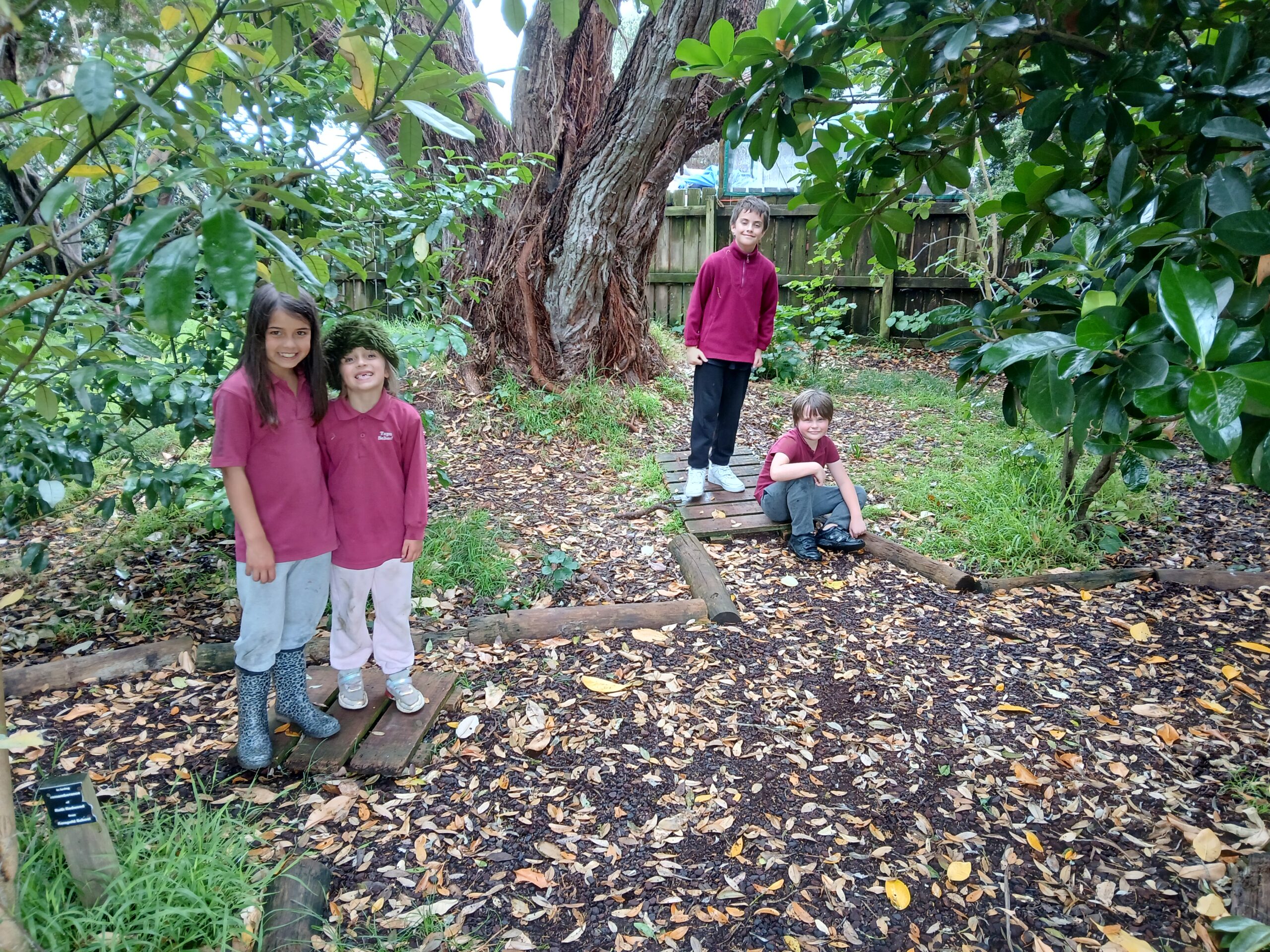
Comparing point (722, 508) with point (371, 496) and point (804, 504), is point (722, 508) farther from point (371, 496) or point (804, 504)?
point (371, 496)

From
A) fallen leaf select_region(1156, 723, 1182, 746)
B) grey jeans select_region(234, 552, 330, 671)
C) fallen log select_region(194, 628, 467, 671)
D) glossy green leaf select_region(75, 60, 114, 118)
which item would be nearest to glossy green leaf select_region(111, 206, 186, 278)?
glossy green leaf select_region(75, 60, 114, 118)

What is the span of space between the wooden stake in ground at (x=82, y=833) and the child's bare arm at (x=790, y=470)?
9.35 feet

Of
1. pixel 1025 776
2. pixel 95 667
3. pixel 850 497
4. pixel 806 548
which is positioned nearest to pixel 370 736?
pixel 95 667

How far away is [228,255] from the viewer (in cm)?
79

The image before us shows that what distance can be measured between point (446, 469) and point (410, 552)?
2.50 m

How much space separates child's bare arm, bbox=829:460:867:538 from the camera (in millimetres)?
3619

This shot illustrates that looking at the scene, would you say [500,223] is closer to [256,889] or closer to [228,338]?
[228,338]

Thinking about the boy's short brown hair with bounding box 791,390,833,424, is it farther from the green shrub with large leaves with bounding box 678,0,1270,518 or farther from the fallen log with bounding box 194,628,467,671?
the fallen log with bounding box 194,628,467,671

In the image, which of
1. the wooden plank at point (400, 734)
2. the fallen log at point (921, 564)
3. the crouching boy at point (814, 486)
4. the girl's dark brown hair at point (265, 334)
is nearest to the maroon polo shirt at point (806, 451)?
the crouching boy at point (814, 486)

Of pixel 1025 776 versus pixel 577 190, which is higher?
pixel 577 190

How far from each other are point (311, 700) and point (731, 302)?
108 inches

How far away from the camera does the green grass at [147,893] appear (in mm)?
1488

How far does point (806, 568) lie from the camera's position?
3.55 m

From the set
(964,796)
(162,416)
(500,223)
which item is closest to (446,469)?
(500,223)
